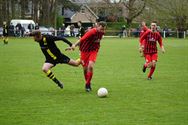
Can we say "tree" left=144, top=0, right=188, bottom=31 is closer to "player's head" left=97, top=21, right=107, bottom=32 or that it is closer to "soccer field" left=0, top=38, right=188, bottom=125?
"soccer field" left=0, top=38, right=188, bottom=125

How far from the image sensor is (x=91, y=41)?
14734 millimetres

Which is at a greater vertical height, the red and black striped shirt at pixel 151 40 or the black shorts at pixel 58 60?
the red and black striped shirt at pixel 151 40

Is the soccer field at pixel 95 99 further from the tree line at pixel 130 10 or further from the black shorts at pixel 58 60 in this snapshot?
the tree line at pixel 130 10

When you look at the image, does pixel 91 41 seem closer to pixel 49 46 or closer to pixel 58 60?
pixel 58 60

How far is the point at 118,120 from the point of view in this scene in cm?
1010

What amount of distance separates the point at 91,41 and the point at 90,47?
0.62 ft

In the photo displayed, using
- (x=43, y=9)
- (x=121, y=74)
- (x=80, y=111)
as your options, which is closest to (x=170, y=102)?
(x=80, y=111)

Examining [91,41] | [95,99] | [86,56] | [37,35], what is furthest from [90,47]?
[95,99]

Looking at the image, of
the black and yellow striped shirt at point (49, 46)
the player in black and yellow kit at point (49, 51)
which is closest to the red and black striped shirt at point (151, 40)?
the player in black and yellow kit at point (49, 51)

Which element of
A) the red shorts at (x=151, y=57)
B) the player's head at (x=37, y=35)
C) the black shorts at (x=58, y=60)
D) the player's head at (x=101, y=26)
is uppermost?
the player's head at (x=101, y=26)

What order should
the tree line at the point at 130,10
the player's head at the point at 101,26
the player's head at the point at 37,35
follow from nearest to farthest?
the player's head at the point at 37,35
the player's head at the point at 101,26
the tree line at the point at 130,10

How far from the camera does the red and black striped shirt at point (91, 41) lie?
1449cm

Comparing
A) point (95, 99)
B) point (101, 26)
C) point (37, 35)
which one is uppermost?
point (101, 26)

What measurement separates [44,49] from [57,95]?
1.46 meters
